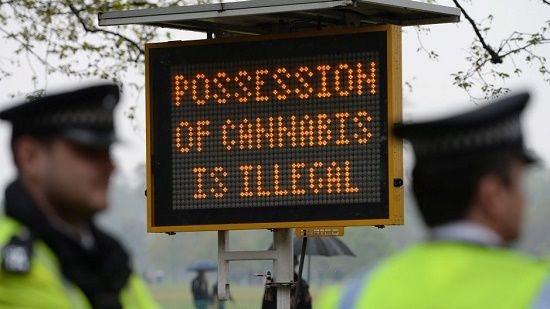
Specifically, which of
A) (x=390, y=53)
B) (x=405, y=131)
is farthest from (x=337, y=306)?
(x=390, y=53)

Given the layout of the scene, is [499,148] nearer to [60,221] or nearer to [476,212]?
[476,212]

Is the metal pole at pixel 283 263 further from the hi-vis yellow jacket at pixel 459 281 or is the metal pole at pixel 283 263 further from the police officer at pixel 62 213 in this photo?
the hi-vis yellow jacket at pixel 459 281

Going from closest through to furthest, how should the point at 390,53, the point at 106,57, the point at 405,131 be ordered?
1. the point at 405,131
2. the point at 390,53
3. the point at 106,57

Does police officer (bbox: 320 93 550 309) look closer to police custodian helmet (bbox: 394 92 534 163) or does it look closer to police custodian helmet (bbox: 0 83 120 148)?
police custodian helmet (bbox: 394 92 534 163)

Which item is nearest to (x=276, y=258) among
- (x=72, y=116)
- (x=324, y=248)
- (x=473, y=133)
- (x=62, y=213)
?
(x=72, y=116)

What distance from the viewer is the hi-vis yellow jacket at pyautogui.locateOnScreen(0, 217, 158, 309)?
14.1 feet

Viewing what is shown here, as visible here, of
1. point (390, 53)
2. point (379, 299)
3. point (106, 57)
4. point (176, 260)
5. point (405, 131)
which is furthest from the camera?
point (176, 260)

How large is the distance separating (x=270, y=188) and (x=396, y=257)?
24.7 feet

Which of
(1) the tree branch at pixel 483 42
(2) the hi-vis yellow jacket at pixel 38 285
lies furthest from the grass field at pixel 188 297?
(2) the hi-vis yellow jacket at pixel 38 285

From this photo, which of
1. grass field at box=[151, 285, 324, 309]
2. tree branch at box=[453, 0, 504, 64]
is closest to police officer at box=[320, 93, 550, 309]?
tree branch at box=[453, 0, 504, 64]

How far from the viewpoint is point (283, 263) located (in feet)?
40.8

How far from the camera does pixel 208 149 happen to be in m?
11.8

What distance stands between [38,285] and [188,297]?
44894 mm

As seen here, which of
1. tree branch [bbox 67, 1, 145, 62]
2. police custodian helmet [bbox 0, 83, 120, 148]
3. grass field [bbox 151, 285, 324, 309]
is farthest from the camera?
grass field [bbox 151, 285, 324, 309]
